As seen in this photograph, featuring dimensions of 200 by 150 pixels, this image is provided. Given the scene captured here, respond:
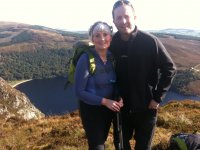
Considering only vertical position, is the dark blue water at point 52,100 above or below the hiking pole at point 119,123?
below

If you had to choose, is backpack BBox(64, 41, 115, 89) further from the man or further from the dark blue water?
the dark blue water

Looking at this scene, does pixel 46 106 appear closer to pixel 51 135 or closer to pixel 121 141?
pixel 51 135

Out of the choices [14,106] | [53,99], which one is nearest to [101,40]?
[14,106]

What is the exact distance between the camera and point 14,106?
29016 mm

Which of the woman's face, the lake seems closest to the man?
the woman's face

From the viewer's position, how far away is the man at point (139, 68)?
4844mm

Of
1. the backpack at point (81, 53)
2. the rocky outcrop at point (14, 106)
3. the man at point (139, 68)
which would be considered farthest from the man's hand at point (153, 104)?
the rocky outcrop at point (14, 106)

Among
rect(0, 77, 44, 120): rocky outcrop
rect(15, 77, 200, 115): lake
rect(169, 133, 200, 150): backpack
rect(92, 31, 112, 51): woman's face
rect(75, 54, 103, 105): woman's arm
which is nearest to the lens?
rect(75, 54, 103, 105): woman's arm

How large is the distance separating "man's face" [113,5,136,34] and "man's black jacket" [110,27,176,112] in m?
0.11

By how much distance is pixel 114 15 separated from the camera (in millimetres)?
4941

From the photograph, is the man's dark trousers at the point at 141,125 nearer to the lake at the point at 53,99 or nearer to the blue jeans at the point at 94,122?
the blue jeans at the point at 94,122

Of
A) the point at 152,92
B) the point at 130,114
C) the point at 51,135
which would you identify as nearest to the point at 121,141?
the point at 130,114

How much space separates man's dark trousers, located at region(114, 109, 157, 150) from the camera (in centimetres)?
509

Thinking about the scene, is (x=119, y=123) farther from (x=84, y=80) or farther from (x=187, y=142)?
(x=187, y=142)
